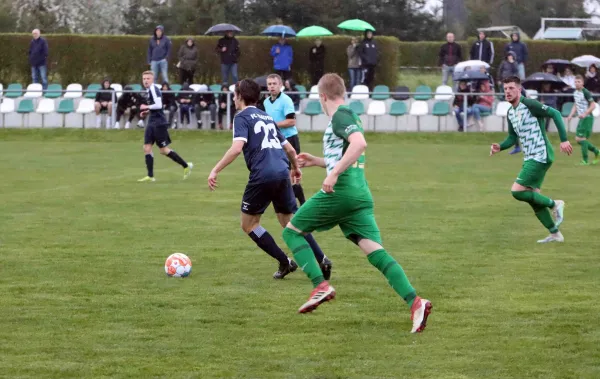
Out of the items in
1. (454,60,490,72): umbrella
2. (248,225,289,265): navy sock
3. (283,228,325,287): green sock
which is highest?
(454,60,490,72): umbrella

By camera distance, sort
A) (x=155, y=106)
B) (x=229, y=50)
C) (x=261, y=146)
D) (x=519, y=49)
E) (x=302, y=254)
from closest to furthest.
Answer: (x=302, y=254) → (x=261, y=146) → (x=155, y=106) → (x=229, y=50) → (x=519, y=49)

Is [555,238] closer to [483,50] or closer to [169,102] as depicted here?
[169,102]

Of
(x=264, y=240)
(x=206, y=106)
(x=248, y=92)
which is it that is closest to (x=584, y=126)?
(x=206, y=106)

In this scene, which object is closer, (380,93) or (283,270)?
(283,270)

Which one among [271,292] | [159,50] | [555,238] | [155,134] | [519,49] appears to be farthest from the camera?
[519,49]

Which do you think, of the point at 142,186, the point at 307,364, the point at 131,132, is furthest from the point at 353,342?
the point at 131,132

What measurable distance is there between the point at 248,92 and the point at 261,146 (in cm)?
46

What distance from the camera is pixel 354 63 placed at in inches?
1213

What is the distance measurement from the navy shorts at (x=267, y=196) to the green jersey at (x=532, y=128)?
3.40 meters

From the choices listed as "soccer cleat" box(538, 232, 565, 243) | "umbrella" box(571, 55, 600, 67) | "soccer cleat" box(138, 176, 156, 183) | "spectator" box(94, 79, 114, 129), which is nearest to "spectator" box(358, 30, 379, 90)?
"umbrella" box(571, 55, 600, 67)

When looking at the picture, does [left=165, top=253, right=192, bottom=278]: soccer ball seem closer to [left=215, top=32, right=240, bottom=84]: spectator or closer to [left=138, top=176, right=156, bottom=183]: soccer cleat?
[left=138, top=176, right=156, bottom=183]: soccer cleat

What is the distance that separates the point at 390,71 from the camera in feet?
113

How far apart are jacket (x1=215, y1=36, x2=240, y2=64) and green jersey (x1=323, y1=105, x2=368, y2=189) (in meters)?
22.9

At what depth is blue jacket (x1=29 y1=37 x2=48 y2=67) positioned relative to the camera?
31.2 metres
